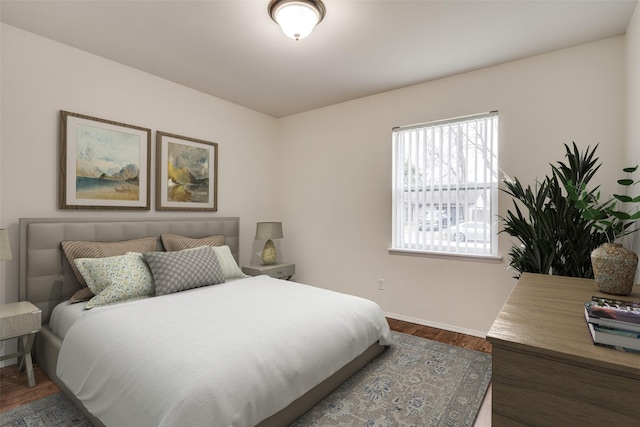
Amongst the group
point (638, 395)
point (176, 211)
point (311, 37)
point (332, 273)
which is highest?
point (311, 37)

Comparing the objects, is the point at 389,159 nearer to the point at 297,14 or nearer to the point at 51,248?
the point at 297,14

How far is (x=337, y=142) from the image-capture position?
4.06 m

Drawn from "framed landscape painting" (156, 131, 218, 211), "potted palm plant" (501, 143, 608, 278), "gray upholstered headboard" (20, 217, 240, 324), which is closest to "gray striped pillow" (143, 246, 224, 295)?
"gray upholstered headboard" (20, 217, 240, 324)

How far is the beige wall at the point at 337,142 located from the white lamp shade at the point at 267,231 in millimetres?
322

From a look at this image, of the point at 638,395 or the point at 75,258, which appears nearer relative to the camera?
the point at 638,395

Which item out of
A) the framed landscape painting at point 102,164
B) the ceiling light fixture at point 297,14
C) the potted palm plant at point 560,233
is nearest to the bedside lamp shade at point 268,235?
the framed landscape painting at point 102,164

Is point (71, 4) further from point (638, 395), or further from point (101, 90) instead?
point (638, 395)

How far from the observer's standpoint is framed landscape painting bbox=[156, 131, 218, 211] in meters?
3.33

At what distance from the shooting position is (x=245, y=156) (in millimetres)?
4234

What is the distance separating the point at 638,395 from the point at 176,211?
145 inches

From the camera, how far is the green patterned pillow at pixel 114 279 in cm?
233

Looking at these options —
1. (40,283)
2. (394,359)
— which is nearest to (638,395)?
(394,359)

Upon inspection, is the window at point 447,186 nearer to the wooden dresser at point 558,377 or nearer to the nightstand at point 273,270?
the nightstand at point 273,270

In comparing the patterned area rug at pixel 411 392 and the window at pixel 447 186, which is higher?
the window at pixel 447 186
